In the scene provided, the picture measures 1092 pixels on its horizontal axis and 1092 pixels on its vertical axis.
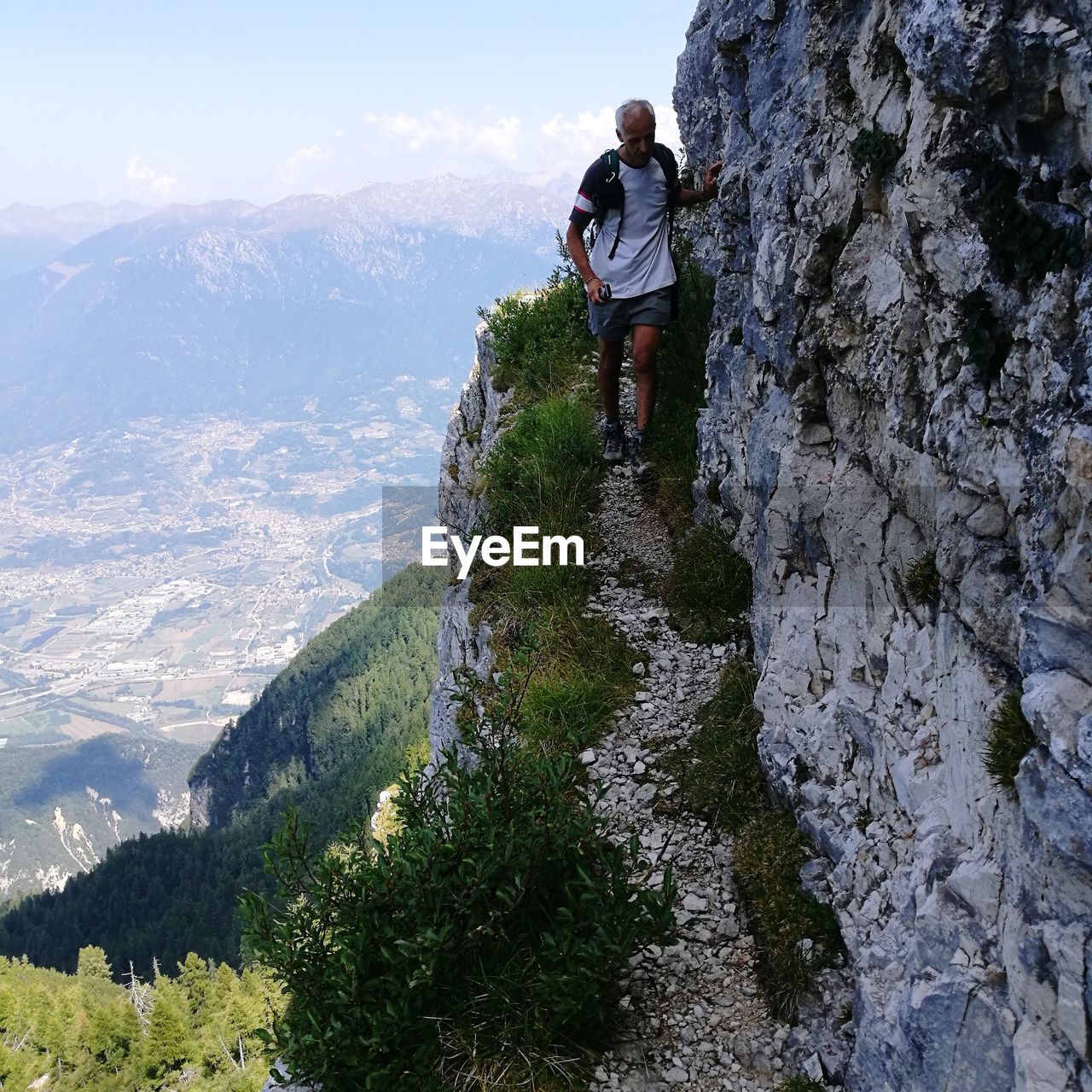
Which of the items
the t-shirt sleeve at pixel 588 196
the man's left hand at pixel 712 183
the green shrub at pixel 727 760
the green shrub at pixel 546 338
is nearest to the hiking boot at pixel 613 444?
the green shrub at pixel 546 338

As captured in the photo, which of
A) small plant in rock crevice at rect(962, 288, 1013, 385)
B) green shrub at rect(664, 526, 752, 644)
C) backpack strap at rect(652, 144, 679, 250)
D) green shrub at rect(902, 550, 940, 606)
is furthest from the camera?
backpack strap at rect(652, 144, 679, 250)

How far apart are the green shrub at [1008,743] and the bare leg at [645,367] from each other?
628 cm

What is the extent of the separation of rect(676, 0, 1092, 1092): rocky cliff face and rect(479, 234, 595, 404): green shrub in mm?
6540

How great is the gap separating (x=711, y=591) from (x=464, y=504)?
6.46m

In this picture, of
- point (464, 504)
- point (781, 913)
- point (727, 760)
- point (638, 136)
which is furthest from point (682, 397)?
point (781, 913)

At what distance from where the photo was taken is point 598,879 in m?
4.75

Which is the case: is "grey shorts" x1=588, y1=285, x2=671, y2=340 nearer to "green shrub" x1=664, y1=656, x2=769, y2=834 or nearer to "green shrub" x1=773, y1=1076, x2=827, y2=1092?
"green shrub" x1=664, y1=656, x2=769, y2=834

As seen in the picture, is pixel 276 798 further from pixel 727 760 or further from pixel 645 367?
pixel 727 760

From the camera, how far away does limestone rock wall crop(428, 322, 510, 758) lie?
32.1ft

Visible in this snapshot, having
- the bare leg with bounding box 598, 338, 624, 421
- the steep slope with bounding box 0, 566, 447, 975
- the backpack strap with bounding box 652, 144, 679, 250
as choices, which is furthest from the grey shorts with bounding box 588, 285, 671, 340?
the steep slope with bounding box 0, 566, 447, 975

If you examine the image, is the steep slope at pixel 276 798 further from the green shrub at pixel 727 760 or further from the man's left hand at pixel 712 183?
the man's left hand at pixel 712 183

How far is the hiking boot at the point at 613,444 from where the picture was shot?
33.0ft

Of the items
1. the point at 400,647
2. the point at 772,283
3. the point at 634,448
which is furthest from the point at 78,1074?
the point at 772,283

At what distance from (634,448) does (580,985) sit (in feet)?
23.0
